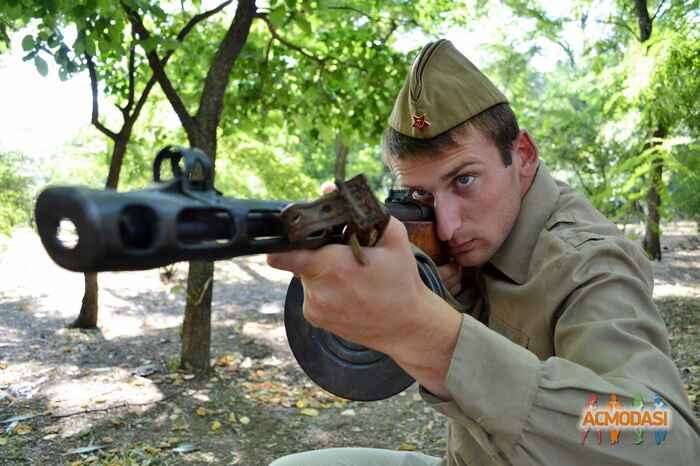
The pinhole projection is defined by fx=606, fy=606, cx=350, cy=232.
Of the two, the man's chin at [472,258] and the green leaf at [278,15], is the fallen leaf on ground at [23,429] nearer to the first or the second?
the green leaf at [278,15]

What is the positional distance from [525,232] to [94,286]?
292 inches

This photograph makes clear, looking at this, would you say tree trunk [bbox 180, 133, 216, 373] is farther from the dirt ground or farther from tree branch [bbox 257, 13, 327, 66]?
tree branch [bbox 257, 13, 327, 66]

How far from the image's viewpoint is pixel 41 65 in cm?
445

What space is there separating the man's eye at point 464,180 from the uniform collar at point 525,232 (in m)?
0.25

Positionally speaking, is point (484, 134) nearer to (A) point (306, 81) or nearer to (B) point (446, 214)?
(B) point (446, 214)

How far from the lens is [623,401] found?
4.54 feet

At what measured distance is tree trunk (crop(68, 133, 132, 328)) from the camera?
25.5 feet

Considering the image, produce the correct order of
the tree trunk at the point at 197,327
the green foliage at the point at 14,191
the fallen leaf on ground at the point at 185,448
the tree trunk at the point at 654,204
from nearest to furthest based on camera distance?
the fallen leaf on ground at the point at 185,448 < the tree trunk at the point at 197,327 < the green foliage at the point at 14,191 < the tree trunk at the point at 654,204

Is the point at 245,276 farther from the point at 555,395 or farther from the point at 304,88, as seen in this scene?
the point at 555,395

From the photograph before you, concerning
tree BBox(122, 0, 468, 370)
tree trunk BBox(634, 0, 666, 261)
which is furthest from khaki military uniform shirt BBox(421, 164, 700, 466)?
tree trunk BBox(634, 0, 666, 261)

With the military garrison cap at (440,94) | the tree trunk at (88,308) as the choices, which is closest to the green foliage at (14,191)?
the tree trunk at (88,308)

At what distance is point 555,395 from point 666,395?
0.85 ft

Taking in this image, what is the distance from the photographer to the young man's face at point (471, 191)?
2133mm

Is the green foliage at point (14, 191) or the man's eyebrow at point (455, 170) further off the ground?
the man's eyebrow at point (455, 170)
